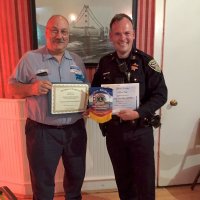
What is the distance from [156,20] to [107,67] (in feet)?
2.43

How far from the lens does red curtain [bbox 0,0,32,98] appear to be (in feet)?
6.48

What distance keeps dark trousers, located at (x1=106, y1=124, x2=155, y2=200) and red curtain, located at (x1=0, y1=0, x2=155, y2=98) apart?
687 millimetres

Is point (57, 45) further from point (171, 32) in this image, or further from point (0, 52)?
point (171, 32)

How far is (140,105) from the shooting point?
1.59 metres

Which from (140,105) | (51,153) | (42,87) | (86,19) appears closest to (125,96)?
(140,105)

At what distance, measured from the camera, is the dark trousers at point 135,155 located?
1600 mm

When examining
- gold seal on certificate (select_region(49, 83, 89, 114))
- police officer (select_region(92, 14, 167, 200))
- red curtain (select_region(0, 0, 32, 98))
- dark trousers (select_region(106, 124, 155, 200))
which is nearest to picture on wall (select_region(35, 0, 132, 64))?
red curtain (select_region(0, 0, 32, 98))

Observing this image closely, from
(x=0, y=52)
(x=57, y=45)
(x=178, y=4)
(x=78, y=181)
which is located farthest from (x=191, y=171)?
(x=0, y=52)

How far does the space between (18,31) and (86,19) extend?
536 millimetres

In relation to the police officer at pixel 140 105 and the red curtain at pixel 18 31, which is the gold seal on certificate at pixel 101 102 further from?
the red curtain at pixel 18 31

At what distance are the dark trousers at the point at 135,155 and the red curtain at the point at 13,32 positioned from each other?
3.22 feet

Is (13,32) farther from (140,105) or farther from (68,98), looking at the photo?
(140,105)

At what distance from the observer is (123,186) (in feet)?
5.90

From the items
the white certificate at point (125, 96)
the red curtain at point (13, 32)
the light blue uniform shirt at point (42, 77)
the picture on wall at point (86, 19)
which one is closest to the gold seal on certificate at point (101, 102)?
the white certificate at point (125, 96)
